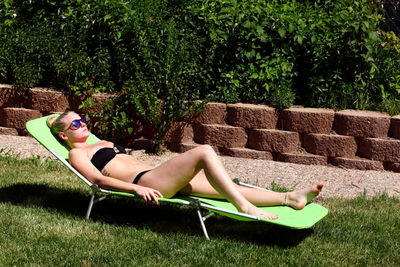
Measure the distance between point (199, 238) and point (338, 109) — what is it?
266 cm

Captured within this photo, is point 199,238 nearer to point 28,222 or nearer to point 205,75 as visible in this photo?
point 28,222

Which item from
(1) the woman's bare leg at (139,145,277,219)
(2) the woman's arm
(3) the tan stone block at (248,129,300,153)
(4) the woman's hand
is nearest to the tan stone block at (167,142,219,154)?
(3) the tan stone block at (248,129,300,153)

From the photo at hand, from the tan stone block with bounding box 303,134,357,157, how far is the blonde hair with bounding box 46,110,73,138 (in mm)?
2463

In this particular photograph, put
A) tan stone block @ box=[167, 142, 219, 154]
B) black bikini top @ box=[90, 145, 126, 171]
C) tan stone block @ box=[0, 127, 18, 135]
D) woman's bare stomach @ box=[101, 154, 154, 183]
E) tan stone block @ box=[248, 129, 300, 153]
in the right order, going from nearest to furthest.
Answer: woman's bare stomach @ box=[101, 154, 154, 183] < black bikini top @ box=[90, 145, 126, 171] < tan stone block @ box=[248, 129, 300, 153] < tan stone block @ box=[167, 142, 219, 154] < tan stone block @ box=[0, 127, 18, 135]

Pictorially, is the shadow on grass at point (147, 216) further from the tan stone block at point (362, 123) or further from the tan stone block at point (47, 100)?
the tan stone block at point (362, 123)

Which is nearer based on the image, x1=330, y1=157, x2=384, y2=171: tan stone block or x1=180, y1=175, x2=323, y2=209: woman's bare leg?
x1=180, y1=175, x2=323, y2=209: woman's bare leg

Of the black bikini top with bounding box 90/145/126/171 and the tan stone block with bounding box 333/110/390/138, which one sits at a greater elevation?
the tan stone block with bounding box 333/110/390/138

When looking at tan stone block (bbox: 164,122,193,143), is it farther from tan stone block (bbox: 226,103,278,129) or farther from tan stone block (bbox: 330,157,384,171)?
tan stone block (bbox: 330,157,384,171)

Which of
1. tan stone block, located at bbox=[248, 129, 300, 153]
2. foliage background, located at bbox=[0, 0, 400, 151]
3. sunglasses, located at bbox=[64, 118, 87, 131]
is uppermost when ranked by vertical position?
foliage background, located at bbox=[0, 0, 400, 151]

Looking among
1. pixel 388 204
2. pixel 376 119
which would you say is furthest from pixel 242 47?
pixel 388 204

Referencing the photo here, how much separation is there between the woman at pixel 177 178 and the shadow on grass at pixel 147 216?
245 millimetres

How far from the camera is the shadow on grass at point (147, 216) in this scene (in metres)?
4.79

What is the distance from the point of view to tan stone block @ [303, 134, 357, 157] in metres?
6.59

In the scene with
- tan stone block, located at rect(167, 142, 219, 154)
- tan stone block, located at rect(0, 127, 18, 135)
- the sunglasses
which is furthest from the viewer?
tan stone block, located at rect(0, 127, 18, 135)
